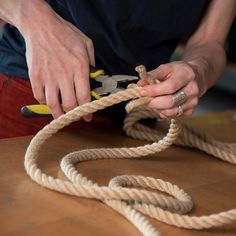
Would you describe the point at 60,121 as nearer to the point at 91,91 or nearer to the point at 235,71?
the point at 91,91

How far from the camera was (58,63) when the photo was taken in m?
0.69

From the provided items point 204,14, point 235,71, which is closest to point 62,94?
point 204,14

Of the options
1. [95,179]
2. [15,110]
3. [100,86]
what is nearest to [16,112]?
[15,110]

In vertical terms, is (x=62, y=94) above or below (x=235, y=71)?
above

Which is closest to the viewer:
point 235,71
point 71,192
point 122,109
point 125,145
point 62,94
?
point 71,192

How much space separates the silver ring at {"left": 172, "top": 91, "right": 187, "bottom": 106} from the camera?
2.23ft

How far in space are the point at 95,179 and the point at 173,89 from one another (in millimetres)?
146

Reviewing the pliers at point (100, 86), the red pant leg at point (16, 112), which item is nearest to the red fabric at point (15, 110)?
the red pant leg at point (16, 112)

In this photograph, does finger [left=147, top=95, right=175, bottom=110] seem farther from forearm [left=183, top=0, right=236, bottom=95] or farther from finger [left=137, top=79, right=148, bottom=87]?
→ forearm [left=183, top=0, right=236, bottom=95]

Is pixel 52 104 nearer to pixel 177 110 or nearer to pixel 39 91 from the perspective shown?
pixel 39 91

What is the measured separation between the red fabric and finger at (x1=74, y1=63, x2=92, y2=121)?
7.8 inches

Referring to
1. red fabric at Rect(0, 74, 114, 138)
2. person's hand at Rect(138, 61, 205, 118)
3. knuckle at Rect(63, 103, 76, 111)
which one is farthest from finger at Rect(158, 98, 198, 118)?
red fabric at Rect(0, 74, 114, 138)

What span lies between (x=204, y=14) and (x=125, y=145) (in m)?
0.28

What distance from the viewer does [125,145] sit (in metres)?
0.82
